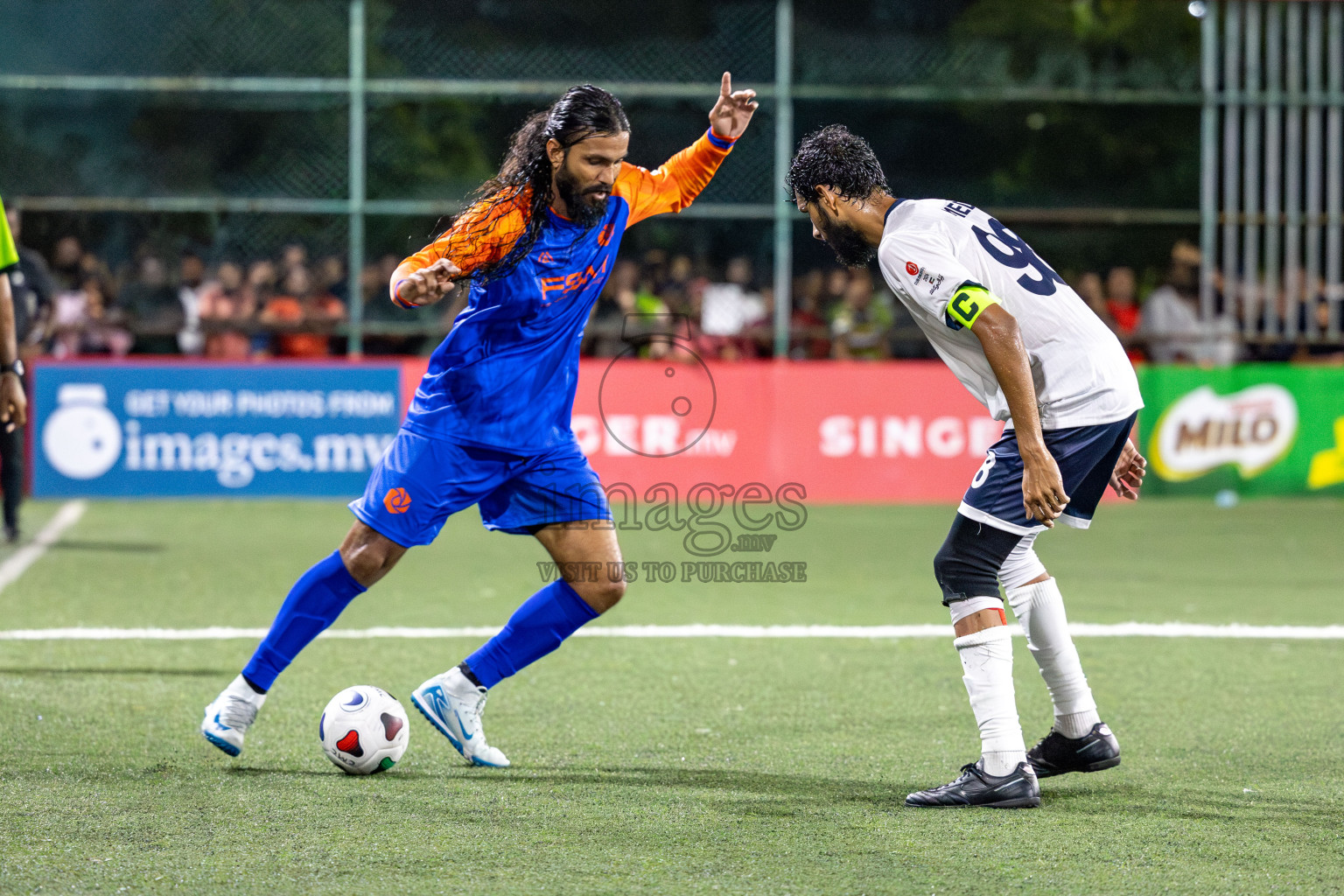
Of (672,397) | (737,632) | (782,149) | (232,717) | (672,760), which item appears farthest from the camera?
(782,149)

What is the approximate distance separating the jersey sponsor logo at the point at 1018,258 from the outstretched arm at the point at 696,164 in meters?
1.06

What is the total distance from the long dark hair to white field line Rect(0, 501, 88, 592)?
16.3 feet

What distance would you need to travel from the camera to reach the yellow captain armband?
4.08 meters

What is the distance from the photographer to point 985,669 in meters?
4.38

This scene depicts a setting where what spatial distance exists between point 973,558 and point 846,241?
96 cm

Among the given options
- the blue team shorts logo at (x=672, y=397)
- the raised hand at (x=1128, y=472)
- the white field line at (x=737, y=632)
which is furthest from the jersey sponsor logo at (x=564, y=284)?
the blue team shorts logo at (x=672, y=397)

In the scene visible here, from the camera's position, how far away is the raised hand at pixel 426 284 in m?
4.18

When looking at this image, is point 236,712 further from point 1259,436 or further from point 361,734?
point 1259,436

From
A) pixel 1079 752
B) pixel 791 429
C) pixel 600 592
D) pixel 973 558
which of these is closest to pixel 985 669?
pixel 973 558

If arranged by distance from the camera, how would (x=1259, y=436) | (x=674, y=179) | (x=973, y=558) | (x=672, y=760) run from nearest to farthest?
(x=973, y=558) → (x=672, y=760) → (x=674, y=179) → (x=1259, y=436)

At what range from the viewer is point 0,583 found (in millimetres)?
8508

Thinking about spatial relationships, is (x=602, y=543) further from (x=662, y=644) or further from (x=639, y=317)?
(x=639, y=317)

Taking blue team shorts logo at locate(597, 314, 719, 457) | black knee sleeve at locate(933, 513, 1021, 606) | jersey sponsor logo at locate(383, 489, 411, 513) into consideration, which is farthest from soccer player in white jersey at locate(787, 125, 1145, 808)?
blue team shorts logo at locate(597, 314, 719, 457)

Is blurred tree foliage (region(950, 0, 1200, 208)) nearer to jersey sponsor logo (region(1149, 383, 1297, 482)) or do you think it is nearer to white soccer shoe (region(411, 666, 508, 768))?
jersey sponsor logo (region(1149, 383, 1297, 482))
